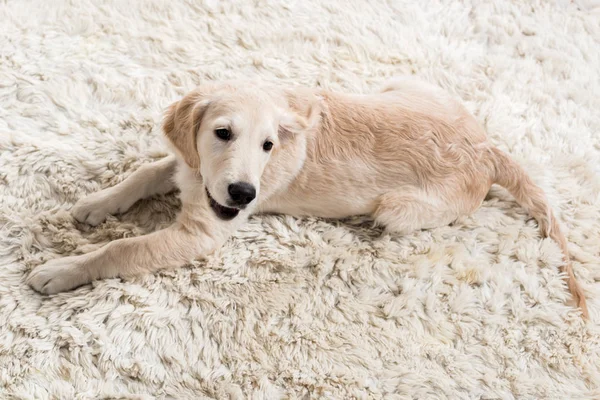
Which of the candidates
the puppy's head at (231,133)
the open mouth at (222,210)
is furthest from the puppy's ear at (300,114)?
the open mouth at (222,210)

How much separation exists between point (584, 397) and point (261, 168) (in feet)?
4.25

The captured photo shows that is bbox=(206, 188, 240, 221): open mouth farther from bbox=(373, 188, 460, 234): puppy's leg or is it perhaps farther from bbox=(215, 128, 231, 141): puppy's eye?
bbox=(373, 188, 460, 234): puppy's leg

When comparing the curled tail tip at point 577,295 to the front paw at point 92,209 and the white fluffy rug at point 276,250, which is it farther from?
the front paw at point 92,209

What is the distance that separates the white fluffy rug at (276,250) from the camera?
1.82 m

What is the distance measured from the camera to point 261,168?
1.90 metres

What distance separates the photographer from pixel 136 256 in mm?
1928

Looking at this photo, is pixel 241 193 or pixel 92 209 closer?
pixel 241 193

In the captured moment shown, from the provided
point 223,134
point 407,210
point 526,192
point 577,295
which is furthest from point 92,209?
point 577,295

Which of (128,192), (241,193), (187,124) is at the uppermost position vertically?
(187,124)

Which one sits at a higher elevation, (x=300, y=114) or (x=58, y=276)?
(x=300, y=114)

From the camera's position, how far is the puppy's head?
1794mm

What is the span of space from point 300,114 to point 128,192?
0.69 metres

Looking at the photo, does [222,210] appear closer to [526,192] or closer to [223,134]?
[223,134]

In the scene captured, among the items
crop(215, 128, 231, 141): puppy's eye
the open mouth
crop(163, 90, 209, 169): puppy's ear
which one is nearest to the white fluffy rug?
the open mouth
